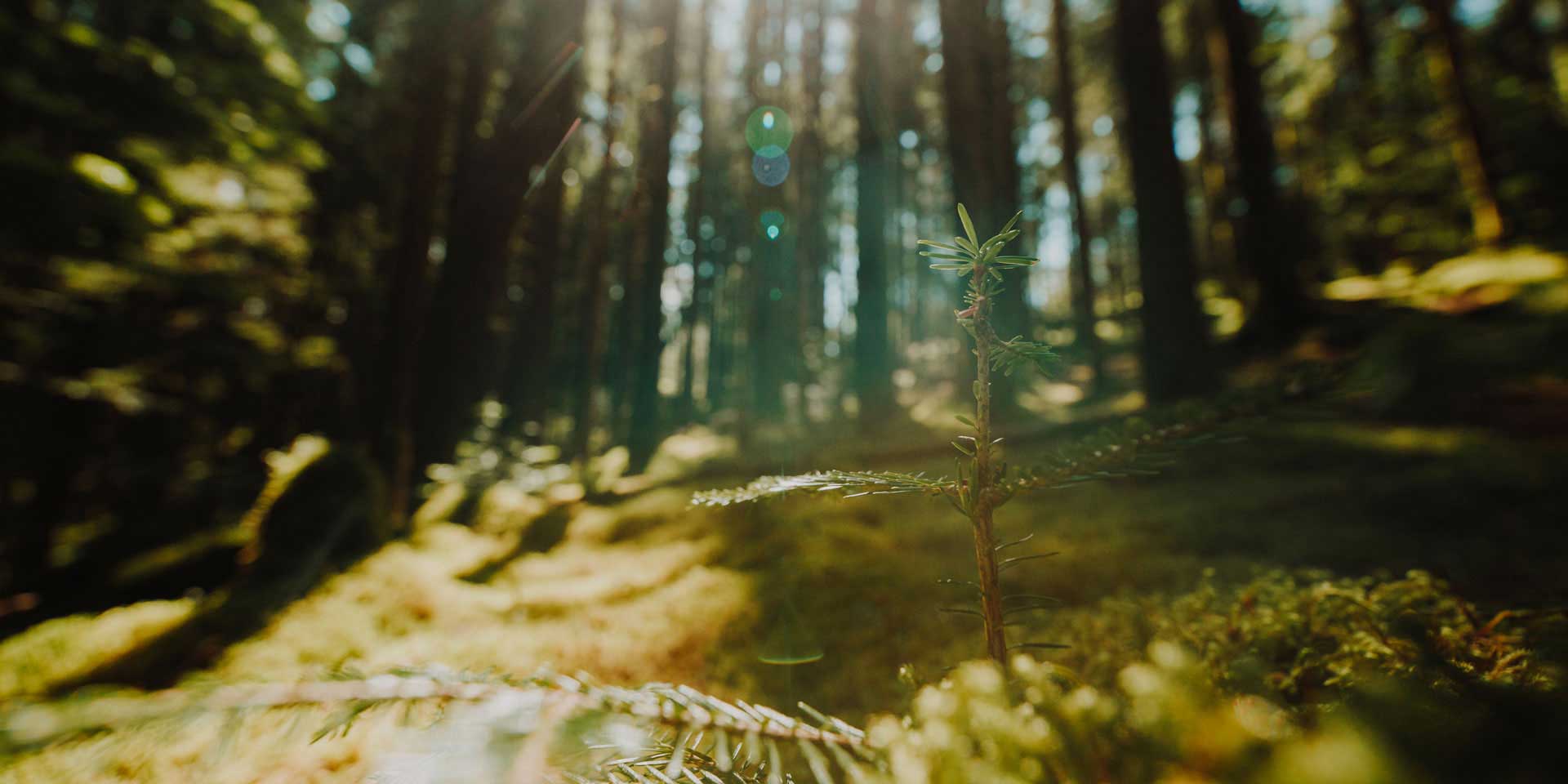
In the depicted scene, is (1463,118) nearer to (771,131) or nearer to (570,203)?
(771,131)

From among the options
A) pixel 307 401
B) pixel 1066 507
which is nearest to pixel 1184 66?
pixel 1066 507

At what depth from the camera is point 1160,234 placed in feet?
21.1

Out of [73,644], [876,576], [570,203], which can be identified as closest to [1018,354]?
[876,576]

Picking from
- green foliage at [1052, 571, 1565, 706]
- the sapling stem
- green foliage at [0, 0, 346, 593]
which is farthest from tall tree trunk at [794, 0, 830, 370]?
the sapling stem

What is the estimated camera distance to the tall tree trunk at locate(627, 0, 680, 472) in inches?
526

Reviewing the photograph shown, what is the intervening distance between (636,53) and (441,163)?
1300 cm

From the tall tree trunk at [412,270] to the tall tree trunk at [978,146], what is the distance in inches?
270

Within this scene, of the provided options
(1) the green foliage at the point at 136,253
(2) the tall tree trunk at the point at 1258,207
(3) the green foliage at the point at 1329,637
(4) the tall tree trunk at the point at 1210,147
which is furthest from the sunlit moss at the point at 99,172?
(4) the tall tree trunk at the point at 1210,147

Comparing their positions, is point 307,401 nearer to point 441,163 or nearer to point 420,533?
point 441,163

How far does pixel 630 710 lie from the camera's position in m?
0.75

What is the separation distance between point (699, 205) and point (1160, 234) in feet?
49.8

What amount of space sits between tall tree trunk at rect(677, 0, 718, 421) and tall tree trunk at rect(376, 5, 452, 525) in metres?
9.02

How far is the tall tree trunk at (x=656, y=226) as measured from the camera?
13.4 metres

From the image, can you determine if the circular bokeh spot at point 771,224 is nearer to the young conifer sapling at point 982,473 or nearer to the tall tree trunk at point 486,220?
the tall tree trunk at point 486,220
